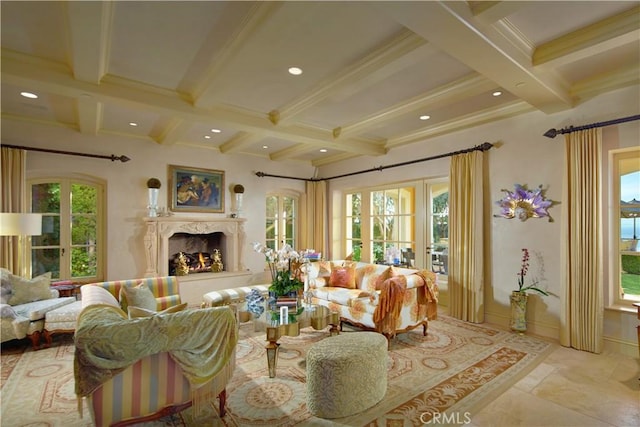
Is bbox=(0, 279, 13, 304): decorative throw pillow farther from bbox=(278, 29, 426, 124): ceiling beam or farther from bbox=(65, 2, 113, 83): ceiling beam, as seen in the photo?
bbox=(278, 29, 426, 124): ceiling beam

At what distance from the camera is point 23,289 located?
3.87 metres

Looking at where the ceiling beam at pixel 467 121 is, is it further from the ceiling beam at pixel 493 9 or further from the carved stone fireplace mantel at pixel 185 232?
the carved stone fireplace mantel at pixel 185 232

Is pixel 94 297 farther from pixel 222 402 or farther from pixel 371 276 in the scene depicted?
pixel 371 276

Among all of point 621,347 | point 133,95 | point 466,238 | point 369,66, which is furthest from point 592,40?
point 133,95

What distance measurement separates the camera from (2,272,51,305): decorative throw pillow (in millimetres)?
3801

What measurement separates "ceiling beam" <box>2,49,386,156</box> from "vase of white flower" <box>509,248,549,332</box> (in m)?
3.27

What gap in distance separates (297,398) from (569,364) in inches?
107

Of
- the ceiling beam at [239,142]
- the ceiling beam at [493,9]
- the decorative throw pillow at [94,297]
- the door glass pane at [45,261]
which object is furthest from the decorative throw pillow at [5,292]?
the ceiling beam at [493,9]

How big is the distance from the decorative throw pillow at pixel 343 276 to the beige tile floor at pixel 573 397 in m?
2.43

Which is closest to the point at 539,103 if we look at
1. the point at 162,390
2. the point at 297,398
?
the point at 297,398

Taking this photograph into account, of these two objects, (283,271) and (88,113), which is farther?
(88,113)

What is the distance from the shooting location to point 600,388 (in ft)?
8.96

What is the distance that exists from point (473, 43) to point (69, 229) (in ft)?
19.7

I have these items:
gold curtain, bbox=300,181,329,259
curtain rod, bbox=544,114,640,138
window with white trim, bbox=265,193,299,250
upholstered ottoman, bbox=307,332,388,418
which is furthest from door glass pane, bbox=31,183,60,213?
curtain rod, bbox=544,114,640,138
